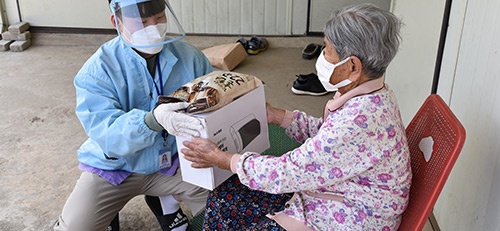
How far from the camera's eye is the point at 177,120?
1.56m

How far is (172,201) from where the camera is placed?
2.15 m

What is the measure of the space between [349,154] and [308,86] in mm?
2699

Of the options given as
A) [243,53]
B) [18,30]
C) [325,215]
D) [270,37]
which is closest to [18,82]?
[18,30]

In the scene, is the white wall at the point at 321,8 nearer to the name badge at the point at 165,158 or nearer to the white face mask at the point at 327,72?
the name badge at the point at 165,158

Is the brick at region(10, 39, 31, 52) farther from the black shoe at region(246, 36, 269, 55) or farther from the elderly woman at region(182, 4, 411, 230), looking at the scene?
the elderly woman at region(182, 4, 411, 230)

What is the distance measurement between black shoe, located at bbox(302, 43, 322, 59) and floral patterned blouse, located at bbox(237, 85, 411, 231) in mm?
3404

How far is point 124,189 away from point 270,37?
3.47 metres

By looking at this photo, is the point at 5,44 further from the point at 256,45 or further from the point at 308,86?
the point at 308,86

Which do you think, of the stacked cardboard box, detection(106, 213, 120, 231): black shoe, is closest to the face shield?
detection(106, 213, 120, 231): black shoe

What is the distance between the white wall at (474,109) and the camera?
1667 mm

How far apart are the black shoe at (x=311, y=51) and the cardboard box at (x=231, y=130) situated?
308cm

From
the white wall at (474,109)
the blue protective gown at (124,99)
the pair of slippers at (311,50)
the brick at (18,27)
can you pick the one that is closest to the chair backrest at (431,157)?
the white wall at (474,109)

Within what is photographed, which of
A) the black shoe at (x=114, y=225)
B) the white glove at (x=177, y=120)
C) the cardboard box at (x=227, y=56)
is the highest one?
the white glove at (x=177, y=120)

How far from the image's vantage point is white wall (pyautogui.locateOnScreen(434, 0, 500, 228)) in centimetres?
167
